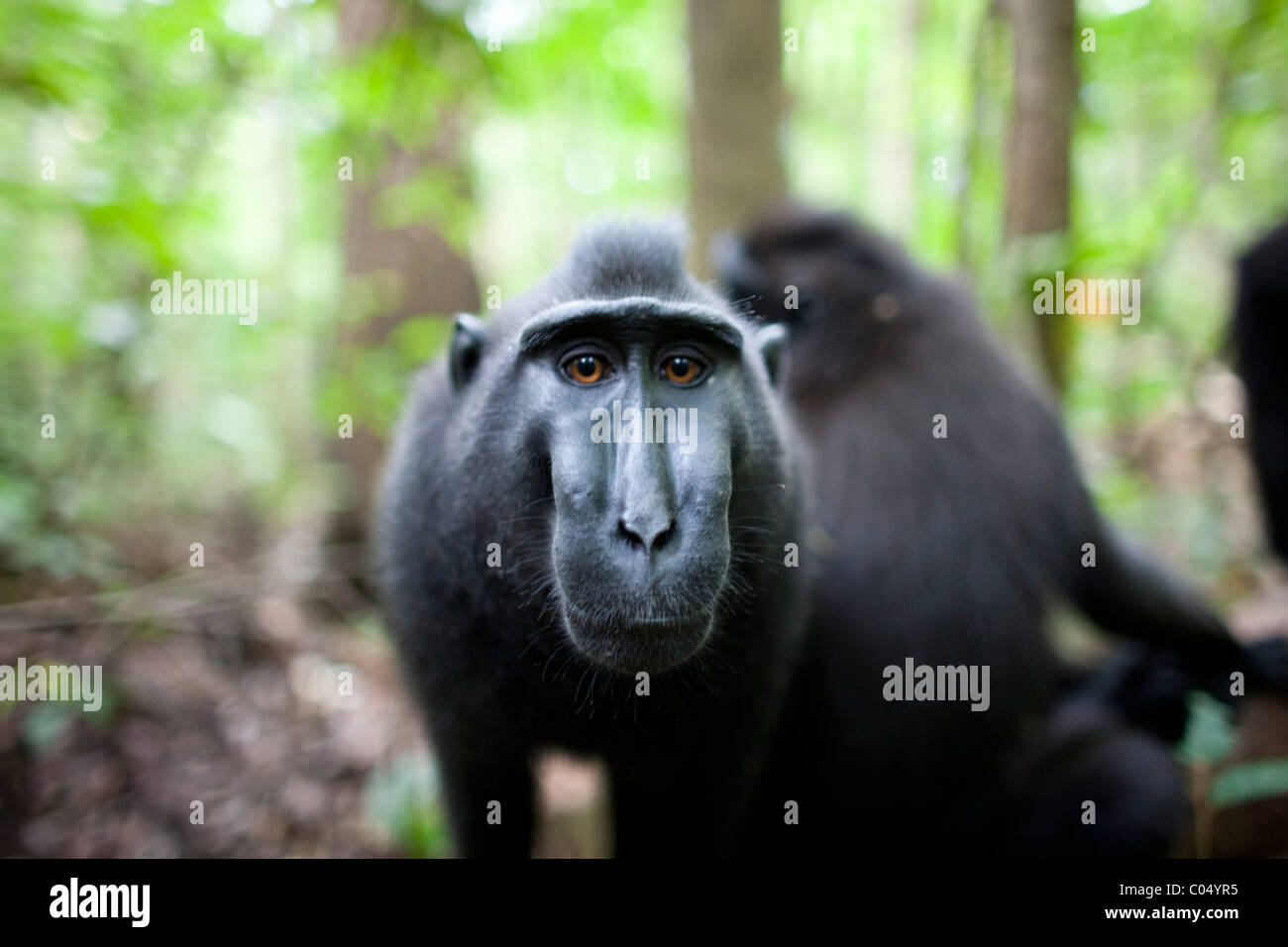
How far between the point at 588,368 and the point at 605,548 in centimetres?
52

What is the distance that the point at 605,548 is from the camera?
210cm

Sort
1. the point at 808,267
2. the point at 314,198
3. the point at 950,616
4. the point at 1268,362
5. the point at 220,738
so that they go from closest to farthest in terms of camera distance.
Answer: the point at 950,616
the point at 808,267
the point at 220,738
the point at 1268,362
the point at 314,198

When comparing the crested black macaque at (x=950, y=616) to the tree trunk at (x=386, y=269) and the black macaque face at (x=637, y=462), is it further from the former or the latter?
the tree trunk at (x=386, y=269)

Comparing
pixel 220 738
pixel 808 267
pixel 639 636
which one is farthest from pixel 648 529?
pixel 220 738

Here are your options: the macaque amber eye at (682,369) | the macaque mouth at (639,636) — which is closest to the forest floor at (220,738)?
the macaque mouth at (639,636)

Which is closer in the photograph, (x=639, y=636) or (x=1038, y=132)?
(x=639, y=636)

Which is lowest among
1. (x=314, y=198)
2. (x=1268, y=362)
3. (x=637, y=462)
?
(x=637, y=462)

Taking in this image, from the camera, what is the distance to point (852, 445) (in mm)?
3973

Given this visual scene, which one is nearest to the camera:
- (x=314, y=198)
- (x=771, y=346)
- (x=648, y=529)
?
(x=648, y=529)

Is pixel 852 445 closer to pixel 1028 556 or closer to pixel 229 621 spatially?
pixel 1028 556

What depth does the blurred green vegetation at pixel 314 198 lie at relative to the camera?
13.9 ft

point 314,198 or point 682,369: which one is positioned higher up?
point 314,198

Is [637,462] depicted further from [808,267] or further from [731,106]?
[731,106]
